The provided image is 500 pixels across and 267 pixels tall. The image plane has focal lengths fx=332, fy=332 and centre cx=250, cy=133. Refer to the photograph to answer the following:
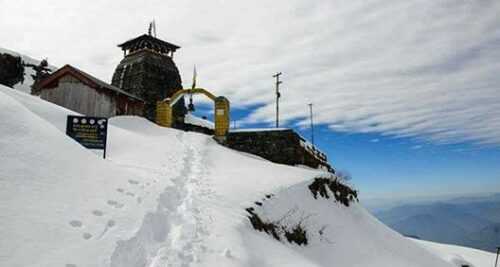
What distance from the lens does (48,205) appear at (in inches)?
205

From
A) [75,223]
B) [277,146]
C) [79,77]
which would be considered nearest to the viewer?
[75,223]

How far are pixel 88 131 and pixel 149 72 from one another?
30142mm

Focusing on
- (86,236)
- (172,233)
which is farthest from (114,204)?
(86,236)

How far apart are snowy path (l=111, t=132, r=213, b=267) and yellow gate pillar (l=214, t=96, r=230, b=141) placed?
43.2ft

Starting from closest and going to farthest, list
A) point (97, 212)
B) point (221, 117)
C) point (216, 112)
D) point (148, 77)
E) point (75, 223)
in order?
point (75, 223), point (97, 212), point (221, 117), point (216, 112), point (148, 77)

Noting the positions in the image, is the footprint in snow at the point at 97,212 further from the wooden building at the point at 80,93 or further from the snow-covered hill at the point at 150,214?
the wooden building at the point at 80,93

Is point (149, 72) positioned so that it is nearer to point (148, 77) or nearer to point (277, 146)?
point (148, 77)

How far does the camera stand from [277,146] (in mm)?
21656

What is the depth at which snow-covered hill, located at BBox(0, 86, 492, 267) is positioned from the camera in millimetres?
4633

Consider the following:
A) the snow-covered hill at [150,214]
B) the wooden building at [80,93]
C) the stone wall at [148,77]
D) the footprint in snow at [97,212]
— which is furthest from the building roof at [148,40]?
the footprint in snow at [97,212]

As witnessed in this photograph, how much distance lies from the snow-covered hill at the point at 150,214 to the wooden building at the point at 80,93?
14.8 m

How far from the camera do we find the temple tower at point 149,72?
39688 millimetres

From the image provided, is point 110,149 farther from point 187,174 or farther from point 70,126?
point 187,174

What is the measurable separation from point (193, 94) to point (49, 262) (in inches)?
939
